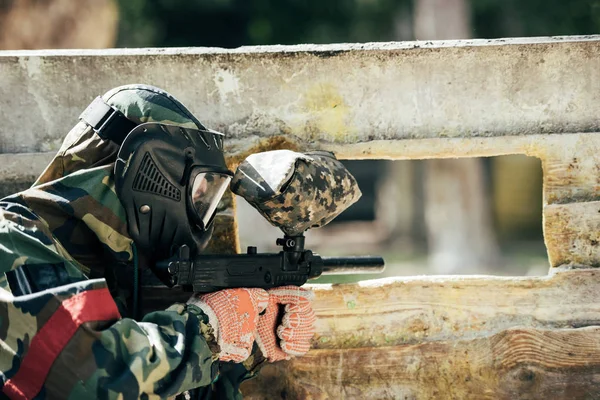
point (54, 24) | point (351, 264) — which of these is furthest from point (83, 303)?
point (54, 24)

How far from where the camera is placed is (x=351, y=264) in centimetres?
349

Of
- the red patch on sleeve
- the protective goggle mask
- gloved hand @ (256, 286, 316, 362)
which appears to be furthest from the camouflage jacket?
gloved hand @ (256, 286, 316, 362)

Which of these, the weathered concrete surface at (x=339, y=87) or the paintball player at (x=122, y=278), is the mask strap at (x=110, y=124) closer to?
the paintball player at (x=122, y=278)

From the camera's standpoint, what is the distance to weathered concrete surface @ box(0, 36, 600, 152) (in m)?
3.66

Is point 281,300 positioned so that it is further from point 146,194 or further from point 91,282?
point 91,282

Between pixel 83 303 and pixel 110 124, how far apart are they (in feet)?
2.17

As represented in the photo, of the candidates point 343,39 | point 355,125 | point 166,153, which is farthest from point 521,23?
point 166,153

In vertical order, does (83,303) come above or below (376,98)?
below

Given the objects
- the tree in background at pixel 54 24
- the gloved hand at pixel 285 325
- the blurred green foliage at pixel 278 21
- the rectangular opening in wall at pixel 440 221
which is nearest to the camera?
the gloved hand at pixel 285 325

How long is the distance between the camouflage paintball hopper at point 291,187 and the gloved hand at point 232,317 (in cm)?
32

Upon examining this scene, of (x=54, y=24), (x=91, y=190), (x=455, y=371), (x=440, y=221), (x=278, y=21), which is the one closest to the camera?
(x=91, y=190)

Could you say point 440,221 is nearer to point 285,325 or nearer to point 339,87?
point 339,87

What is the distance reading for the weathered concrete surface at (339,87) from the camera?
3.66m

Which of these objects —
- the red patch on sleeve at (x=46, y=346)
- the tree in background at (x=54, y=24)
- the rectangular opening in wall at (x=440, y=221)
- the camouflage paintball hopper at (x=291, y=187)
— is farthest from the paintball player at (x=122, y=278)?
the rectangular opening in wall at (x=440, y=221)
